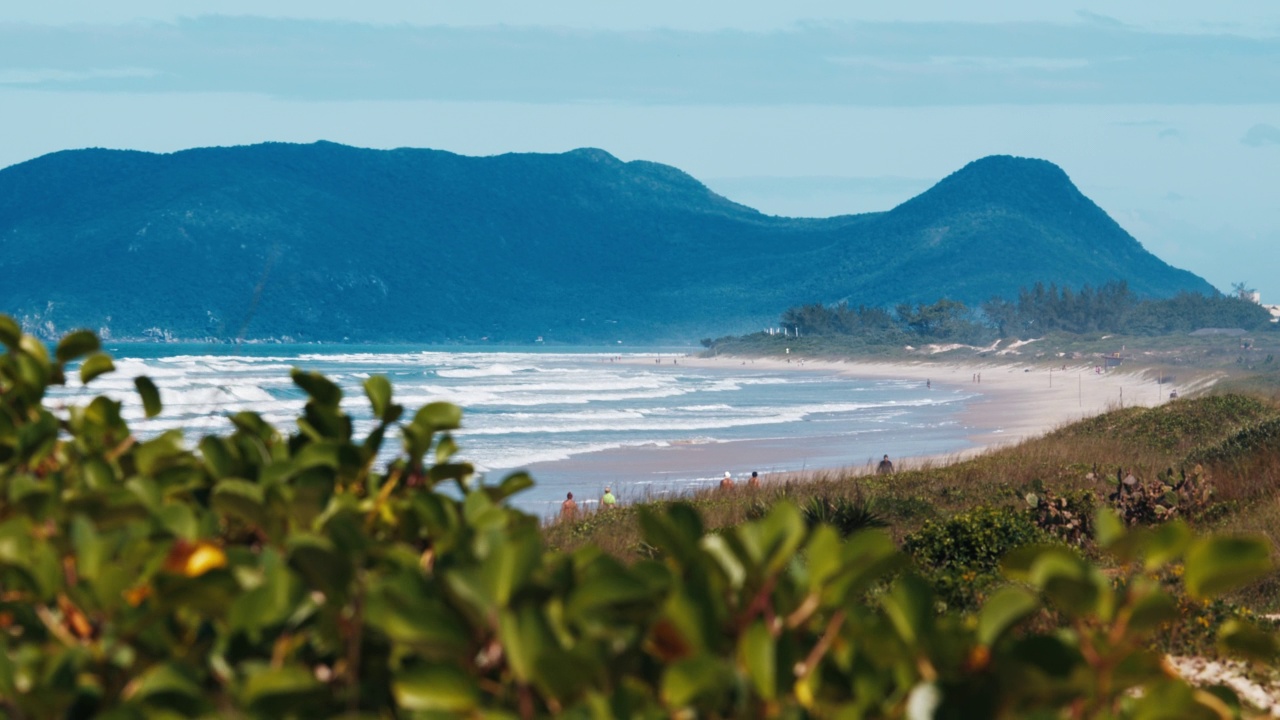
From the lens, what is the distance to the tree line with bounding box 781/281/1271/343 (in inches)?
6043

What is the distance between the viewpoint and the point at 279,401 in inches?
1970

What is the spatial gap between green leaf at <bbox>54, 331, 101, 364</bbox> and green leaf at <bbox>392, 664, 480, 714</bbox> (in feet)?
4.40

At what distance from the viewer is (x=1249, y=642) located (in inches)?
62.7

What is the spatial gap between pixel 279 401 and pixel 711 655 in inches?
Answer: 1991

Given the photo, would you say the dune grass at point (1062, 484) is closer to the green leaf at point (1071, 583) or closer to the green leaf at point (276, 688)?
the green leaf at point (1071, 583)

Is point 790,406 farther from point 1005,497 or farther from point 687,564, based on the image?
point 687,564

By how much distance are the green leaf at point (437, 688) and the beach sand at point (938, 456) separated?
16.7 metres

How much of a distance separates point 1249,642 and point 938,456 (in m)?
29.5

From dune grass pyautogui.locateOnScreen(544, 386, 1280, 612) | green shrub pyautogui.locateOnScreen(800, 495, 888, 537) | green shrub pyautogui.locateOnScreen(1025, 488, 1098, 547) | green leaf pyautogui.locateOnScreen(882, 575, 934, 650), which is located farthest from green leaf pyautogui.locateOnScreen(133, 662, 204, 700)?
green shrub pyautogui.locateOnScreen(800, 495, 888, 537)

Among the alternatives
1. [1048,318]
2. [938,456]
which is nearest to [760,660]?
[938,456]

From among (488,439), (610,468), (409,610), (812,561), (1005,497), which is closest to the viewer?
(409,610)

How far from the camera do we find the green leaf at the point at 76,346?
7.88 ft

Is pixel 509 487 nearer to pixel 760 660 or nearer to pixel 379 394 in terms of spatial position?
pixel 379 394

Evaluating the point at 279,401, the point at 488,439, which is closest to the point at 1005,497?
the point at 488,439
